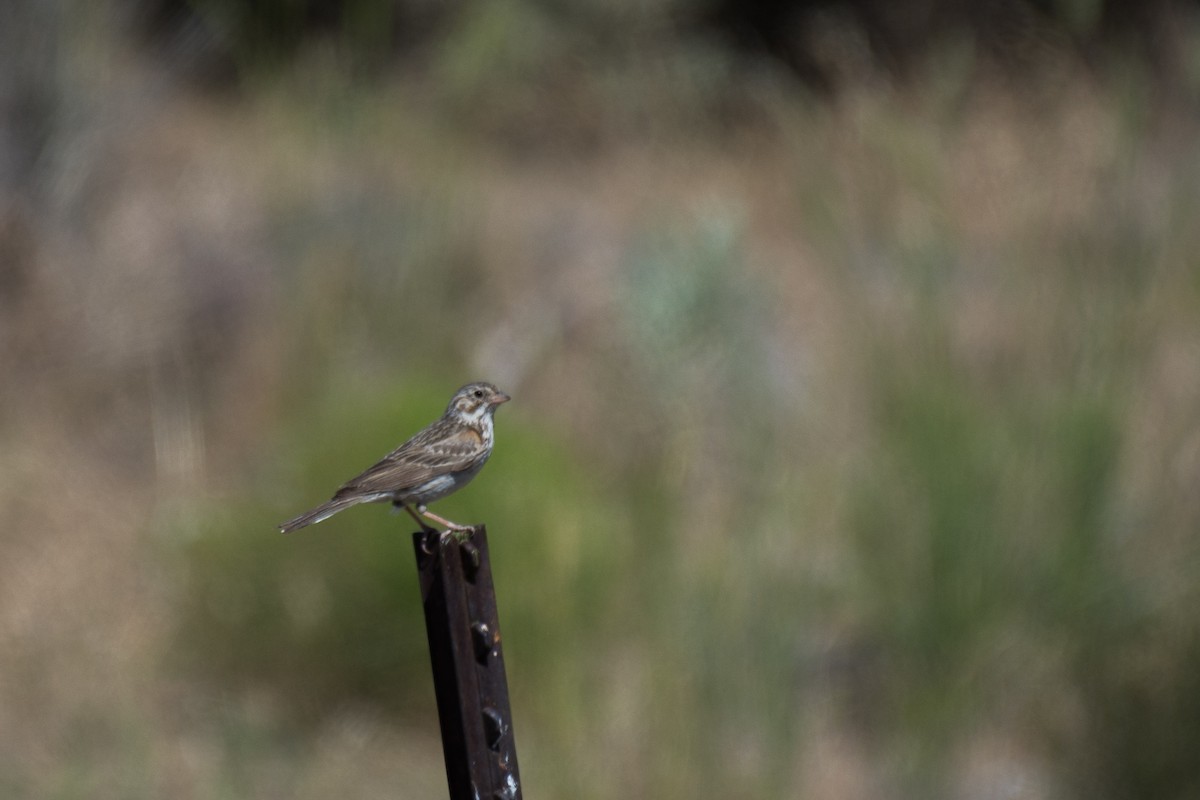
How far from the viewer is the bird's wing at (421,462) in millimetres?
3928

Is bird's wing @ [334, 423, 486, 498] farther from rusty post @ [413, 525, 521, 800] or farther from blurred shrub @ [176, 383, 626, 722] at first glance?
blurred shrub @ [176, 383, 626, 722]

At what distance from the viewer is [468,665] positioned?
249cm

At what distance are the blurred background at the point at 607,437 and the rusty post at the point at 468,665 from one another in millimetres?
2733

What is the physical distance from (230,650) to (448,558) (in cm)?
526

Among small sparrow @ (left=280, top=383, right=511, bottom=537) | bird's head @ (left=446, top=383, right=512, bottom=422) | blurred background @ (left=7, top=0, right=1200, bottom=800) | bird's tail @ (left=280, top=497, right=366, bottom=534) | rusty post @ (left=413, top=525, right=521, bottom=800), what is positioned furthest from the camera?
blurred background @ (left=7, top=0, right=1200, bottom=800)

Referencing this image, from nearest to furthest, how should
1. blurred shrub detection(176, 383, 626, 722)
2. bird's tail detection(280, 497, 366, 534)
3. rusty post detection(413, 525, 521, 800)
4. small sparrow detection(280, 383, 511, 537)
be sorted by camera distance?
1. rusty post detection(413, 525, 521, 800)
2. bird's tail detection(280, 497, 366, 534)
3. small sparrow detection(280, 383, 511, 537)
4. blurred shrub detection(176, 383, 626, 722)

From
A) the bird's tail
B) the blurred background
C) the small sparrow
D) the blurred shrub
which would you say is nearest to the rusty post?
the bird's tail

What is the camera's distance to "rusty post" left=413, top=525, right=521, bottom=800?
2.48m

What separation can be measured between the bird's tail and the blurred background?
1.74m

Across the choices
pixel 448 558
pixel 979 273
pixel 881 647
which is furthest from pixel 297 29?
pixel 448 558

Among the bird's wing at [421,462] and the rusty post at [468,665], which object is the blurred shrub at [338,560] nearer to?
the bird's wing at [421,462]

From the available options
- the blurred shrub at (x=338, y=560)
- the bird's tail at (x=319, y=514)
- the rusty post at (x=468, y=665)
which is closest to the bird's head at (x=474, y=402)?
the bird's tail at (x=319, y=514)

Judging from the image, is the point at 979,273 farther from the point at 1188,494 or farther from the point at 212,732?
the point at 212,732

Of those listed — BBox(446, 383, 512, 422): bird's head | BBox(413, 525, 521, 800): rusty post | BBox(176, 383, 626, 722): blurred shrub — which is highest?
BBox(176, 383, 626, 722): blurred shrub
